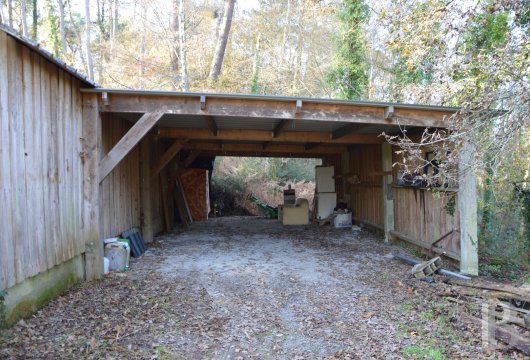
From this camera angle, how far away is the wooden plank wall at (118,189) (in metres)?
5.74

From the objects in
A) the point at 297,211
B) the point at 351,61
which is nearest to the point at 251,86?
the point at 351,61

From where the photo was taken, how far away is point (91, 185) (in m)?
4.98

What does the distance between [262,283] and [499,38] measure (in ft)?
21.5

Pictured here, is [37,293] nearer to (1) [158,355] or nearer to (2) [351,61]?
(1) [158,355]

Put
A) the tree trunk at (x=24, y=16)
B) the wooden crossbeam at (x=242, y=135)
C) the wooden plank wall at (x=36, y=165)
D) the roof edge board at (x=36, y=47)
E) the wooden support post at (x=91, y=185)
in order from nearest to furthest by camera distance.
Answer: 1. the roof edge board at (x=36, y=47)
2. the wooden plank wall at (x=36, y=165)
3. the wooden support post at (x=91, y=185)
4. the wooden crossbeam at (x=242, y=135)
5. the tree trunk at (x=24, y=16)

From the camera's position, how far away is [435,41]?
5.25 metres

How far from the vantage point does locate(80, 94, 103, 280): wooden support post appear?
496 cm

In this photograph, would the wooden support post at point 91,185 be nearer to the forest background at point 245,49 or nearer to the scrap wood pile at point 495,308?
the scrap wood pile at point 495,308

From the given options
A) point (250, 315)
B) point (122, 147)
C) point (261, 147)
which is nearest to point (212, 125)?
point (122, 147)

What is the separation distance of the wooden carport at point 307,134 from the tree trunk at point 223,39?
4622mm

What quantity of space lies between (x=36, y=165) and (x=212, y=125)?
3559mm

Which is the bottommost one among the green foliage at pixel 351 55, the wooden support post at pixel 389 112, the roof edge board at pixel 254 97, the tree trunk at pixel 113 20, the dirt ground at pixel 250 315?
the dirt ground at pixel 250 315

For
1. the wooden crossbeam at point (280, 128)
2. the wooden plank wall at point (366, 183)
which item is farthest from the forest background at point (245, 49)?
the wooden crossbeam at point (280, 128)

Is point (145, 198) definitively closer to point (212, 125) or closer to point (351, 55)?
point (212, 125)
